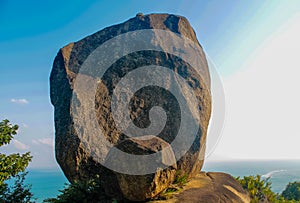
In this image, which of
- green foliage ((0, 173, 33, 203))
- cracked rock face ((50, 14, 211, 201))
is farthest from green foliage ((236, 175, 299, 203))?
green foliage ((0, 173, 33, 203))

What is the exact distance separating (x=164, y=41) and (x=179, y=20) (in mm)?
2032

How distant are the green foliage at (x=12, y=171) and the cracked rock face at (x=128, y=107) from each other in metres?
1.47

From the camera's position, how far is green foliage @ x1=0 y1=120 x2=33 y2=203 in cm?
733

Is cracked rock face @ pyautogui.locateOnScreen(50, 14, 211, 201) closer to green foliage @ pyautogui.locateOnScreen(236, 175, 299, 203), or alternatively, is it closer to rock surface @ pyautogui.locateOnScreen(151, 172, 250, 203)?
rock surface @ pyautogui.locateOnScreen(151, 172, 250, 203)

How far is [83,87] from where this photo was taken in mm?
10398

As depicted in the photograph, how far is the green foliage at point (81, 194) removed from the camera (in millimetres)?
7879

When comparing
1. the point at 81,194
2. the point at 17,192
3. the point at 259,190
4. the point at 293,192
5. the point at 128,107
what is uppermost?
the point at 128,107

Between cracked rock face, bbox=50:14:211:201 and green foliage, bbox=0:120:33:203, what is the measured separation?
1471 mm

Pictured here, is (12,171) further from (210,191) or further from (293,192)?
(293,192)

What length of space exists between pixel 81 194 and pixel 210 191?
15.1ft

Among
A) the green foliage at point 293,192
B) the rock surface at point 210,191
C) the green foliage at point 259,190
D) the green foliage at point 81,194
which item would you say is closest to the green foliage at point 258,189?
the green foliage at point 259,190

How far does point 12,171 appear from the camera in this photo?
756cm

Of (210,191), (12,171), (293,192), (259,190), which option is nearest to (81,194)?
(12,171)

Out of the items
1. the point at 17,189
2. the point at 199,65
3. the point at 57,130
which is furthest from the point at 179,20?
the point at 17,189
